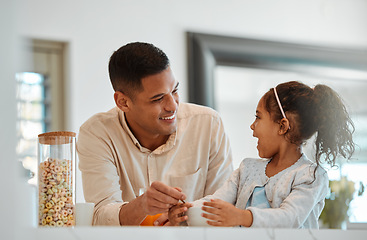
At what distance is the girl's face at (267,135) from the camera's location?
1578 millimetres

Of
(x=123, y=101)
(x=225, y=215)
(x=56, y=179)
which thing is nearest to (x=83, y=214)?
(x=56, y=179)

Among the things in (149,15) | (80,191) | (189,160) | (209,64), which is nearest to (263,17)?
(209,64)

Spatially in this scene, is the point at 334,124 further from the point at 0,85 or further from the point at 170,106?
the point at 0,85

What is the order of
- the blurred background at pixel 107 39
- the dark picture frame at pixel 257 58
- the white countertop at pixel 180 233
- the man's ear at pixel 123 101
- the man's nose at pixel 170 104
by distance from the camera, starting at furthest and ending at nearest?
the dark picture frame at pixel 257 58 < the blurred background at pixel 107 39 < the man's ear at pixel 123 101 < the man's nose at pixel 170 104 < the white countertop at pixel 180 233

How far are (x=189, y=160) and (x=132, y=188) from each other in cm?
23

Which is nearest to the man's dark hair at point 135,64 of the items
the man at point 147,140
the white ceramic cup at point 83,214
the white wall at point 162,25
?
the man at point 147,140

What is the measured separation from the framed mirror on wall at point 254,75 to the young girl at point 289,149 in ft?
6.62

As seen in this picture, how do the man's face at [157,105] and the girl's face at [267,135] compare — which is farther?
the man's face at [157,105]

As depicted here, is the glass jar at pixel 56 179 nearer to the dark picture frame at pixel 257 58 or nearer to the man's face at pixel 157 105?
the man's face at pixel 157 105

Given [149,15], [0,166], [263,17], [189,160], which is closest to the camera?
[0,166]

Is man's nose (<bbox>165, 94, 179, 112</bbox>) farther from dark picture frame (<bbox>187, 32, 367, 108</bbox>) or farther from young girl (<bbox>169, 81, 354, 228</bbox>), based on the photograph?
dark picture frame (<bbox>187, 32, 367, 108</bbox>)

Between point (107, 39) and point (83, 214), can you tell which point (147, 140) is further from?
point (107, 39)

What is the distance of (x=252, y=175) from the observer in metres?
1.56

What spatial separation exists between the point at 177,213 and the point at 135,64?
74 cm
